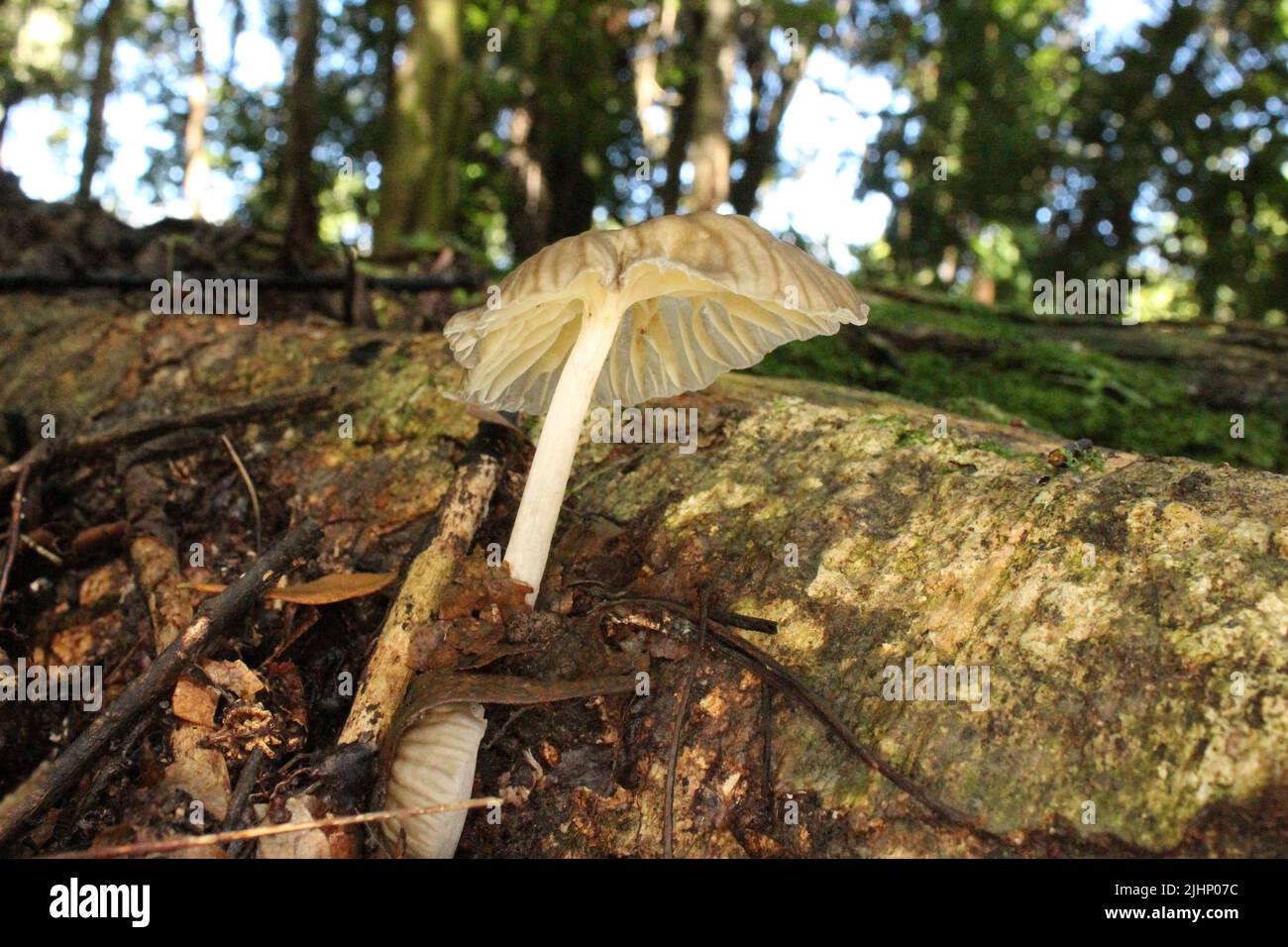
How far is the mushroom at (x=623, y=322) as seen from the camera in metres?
2.12

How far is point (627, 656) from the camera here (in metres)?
2.28

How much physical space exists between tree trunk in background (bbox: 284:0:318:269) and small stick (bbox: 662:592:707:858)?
3.69 metres

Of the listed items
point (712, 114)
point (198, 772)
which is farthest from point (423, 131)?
point (198, 772)

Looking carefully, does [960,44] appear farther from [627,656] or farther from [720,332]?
[627,656]

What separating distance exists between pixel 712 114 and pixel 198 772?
29.4ft

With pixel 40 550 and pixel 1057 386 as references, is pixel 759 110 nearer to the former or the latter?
pixel 1057 386

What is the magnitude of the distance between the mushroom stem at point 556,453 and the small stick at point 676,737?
0.48 metres

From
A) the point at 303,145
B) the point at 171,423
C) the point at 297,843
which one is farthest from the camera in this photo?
the point at 303,145

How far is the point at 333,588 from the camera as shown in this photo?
2496mm

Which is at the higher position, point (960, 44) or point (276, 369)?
point (960, 44)

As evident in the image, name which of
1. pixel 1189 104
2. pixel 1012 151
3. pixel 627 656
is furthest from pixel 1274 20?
pixel 627 656

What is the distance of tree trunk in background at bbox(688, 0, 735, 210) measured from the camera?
9.28 meters

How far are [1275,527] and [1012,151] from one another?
12479 mm
